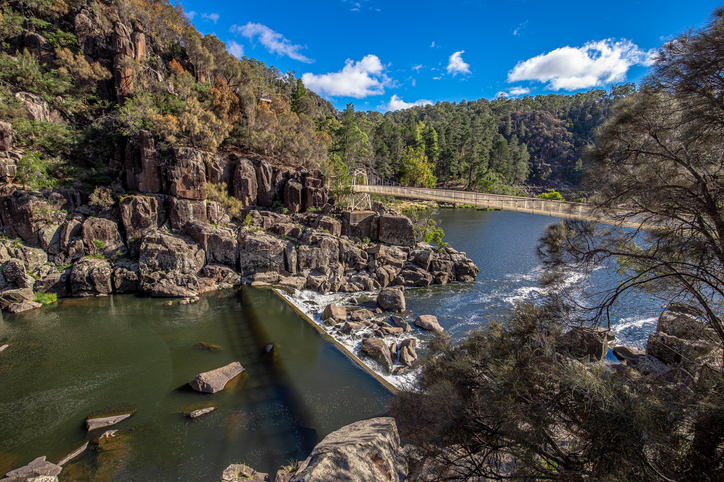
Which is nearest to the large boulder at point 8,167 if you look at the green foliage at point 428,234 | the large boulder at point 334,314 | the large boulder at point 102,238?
the large boulder at point 102,238

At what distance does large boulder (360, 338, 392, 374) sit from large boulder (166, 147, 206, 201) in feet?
53.9

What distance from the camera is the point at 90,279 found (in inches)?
653

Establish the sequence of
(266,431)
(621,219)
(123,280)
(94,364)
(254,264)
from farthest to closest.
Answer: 1. (254,264)
2. (123,280)
3. (94,364)
4. (266,431)
5. (621,219)

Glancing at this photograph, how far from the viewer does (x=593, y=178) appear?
280 inches

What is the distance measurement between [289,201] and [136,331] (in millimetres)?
15013

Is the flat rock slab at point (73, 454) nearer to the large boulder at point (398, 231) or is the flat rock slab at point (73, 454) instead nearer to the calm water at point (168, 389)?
the calm water at point (168, 389)

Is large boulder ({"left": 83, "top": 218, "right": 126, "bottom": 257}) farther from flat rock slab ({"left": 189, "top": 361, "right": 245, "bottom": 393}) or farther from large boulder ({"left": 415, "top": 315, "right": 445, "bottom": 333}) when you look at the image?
large boulder ({"left": 415, "top": 315, "right": 445, "bottom": 333})

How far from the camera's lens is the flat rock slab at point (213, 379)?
9.89 metres

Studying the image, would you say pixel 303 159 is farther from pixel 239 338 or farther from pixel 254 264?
pixel 239 338

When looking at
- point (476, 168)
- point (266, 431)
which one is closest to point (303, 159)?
point (266, 431)

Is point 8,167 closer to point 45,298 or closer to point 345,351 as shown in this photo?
point 45,298

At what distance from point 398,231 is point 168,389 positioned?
1763cm

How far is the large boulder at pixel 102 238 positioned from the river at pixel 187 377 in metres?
3.36

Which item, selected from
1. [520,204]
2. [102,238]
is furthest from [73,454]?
[520,204]
